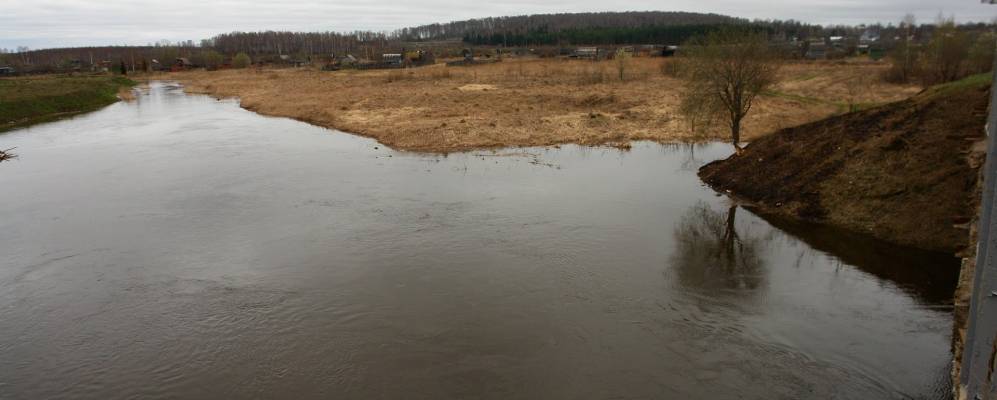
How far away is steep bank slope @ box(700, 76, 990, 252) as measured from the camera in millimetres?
20484

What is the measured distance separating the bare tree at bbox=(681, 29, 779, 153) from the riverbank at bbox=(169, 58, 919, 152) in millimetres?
7546

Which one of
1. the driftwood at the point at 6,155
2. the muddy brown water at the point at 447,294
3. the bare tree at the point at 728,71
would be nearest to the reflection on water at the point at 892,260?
the muddy brown water at the point at 447,294

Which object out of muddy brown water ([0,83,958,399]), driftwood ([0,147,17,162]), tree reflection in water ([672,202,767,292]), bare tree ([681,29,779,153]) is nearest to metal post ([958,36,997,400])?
muddy brown water ([0,83,958,399])

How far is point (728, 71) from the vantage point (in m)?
30.3

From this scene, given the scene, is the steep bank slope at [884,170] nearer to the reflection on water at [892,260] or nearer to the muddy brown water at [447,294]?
the reflection on water at [892,260]

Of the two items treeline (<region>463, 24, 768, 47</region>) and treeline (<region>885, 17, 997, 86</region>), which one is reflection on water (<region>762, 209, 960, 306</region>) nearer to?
treeline (<region>885, 17, 997, 86</region>)

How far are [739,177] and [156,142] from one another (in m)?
35.5

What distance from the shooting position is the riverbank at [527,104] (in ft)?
133

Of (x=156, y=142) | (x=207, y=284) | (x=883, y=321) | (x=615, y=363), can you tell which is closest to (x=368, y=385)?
(x=615, y=363)

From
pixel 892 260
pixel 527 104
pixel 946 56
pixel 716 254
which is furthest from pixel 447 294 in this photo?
pixel 946 56

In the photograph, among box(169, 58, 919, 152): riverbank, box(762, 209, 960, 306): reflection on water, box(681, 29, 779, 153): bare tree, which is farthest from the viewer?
box(169, 58, 919, 152): riverbank

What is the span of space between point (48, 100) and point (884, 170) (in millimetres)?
67595

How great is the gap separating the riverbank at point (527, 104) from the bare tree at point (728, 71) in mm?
7546

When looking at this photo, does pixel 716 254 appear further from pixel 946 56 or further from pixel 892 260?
pixel 946 56
